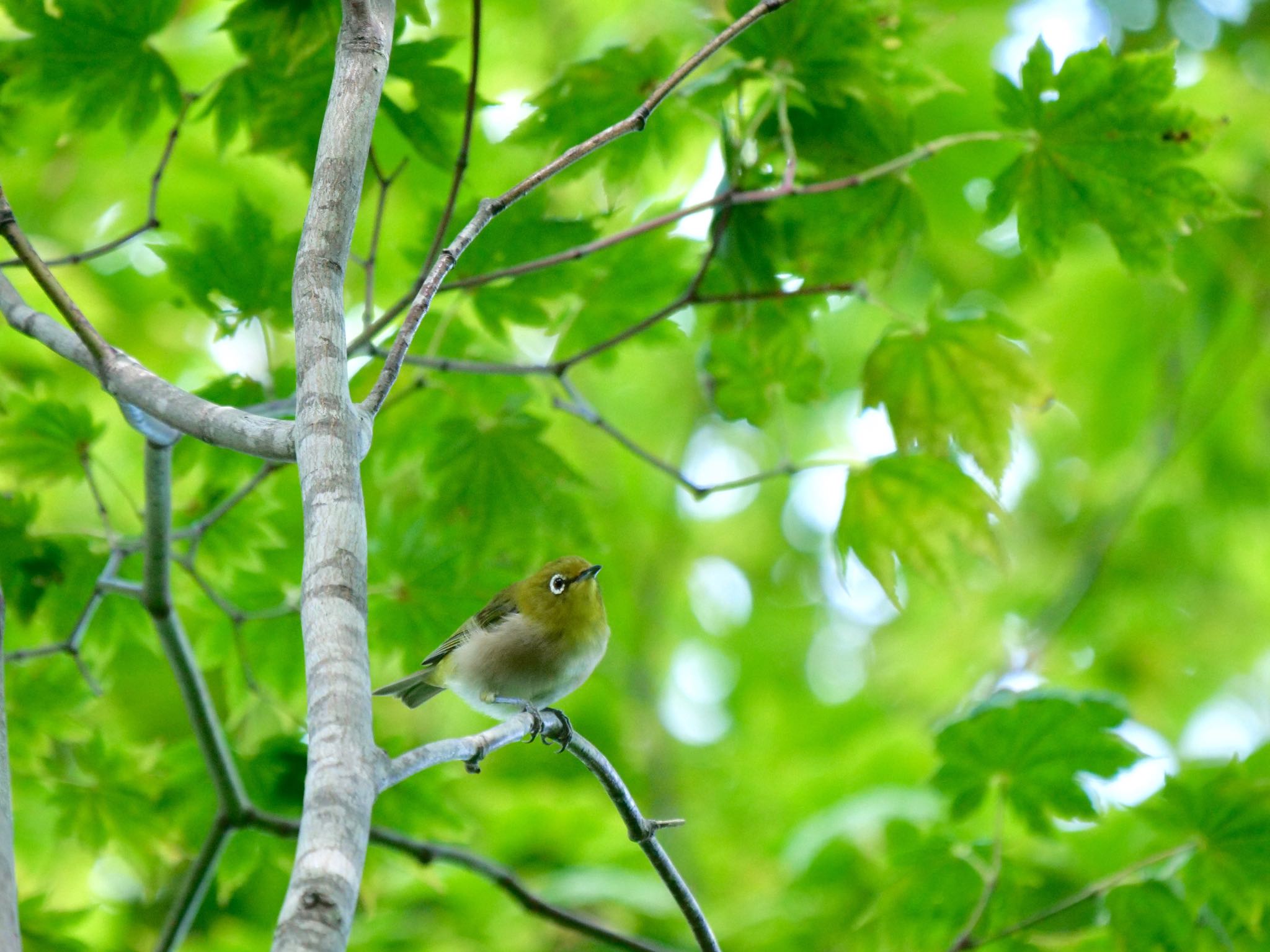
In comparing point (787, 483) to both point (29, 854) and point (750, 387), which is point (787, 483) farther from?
point (29, 854)

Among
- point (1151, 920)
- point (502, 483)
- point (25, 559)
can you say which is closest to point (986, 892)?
point (1151, 920)

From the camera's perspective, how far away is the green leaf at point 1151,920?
8.01ft

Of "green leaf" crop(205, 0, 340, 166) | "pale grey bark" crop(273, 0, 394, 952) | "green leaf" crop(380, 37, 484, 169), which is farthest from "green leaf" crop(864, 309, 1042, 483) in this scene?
"pale grey bark" crop(273, 0, 394, 952)

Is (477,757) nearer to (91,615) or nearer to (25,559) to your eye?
(91,615)

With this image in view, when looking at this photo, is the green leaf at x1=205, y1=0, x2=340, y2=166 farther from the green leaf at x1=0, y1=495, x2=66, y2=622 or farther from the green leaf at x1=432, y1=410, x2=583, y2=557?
the green leaf at x1=0, y1=495, x2=66, y2=622

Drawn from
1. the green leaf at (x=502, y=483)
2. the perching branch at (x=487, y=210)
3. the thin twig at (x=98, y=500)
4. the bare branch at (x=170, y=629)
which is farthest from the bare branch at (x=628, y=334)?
the perching branch at (x=487, y=210)

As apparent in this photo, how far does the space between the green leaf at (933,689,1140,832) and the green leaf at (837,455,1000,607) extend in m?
0.34

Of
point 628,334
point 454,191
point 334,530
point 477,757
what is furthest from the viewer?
point 628,334

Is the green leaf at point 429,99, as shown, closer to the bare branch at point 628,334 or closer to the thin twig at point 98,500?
the bare branch at point 628,334

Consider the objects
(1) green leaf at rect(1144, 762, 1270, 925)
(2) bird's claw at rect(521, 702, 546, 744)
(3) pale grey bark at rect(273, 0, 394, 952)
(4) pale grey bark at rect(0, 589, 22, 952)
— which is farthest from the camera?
(1) green leaf at rect(1144, 762, 1270, 925)

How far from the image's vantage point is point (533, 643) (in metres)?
2.44

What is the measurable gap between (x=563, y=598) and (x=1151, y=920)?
1467mm

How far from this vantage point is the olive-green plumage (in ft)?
8.00

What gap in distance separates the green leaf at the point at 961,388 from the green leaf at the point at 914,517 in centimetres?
10
